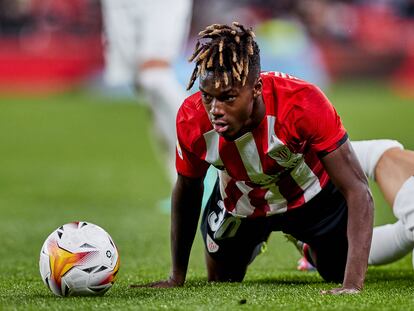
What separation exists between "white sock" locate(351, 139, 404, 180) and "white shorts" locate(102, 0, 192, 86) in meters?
3.29

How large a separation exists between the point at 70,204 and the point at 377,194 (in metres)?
2.96

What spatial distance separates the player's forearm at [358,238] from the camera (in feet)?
13.9

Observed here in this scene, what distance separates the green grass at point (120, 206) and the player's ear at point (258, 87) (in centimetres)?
89

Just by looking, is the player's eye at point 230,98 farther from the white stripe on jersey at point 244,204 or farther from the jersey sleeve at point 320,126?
the white stripe on jersey at point 244,204

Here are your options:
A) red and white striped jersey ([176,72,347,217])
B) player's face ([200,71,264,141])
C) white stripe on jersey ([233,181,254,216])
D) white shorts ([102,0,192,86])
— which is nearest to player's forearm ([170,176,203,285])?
red and white striped jersey ([176,72,347,217])

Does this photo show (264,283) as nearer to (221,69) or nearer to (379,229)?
(379,229)

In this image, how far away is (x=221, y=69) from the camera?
4.10 metres

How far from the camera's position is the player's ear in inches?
167

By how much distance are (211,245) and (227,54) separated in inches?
56.0

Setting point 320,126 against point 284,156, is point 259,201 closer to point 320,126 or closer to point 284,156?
point 284,156

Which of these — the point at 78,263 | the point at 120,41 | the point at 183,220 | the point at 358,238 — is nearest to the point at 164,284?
the point at 183,220

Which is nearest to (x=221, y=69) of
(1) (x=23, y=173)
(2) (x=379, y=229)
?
(2) (x=379, y=229)

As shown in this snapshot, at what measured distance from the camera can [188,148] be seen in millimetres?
4453

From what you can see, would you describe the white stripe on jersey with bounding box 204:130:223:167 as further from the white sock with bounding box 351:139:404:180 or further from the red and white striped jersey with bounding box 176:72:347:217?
the white sock with bounding box 351:139:404:180
